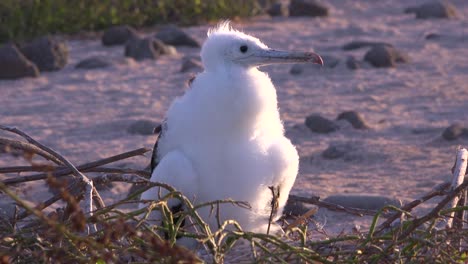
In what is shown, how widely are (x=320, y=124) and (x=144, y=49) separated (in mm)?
2626

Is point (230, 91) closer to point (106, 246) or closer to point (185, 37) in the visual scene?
point (106, 246)

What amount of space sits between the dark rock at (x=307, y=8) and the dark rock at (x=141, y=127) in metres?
4.37

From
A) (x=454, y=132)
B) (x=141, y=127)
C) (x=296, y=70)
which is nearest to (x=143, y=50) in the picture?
(x=296, y=70)

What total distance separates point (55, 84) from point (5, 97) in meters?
0.52

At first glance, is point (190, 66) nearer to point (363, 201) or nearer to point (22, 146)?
point (363, 201)

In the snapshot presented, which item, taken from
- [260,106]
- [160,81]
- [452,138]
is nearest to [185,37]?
[160,81]

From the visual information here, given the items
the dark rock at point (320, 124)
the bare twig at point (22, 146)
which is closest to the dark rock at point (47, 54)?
the dark rock at point (320, 124)

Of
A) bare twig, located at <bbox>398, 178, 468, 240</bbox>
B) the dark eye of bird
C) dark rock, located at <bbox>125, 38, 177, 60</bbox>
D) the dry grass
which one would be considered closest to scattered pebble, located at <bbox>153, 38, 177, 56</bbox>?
dark rock, located at <bbox>125, 38, 177, 60</bbox>

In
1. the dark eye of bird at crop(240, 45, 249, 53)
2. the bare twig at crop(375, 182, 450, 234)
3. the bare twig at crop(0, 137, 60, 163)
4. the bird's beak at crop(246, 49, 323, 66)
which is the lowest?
the bare twig at crop(375, 182, 450, 234)

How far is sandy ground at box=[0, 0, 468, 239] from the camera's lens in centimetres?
638

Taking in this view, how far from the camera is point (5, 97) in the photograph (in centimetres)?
831

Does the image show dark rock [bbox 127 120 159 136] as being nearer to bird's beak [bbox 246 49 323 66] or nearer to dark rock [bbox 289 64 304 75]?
dark rock [bbox 289 64 304 75]

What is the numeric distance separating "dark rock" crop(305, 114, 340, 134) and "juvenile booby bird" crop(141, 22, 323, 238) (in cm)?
346

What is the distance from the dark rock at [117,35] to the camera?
9945 millimetres
